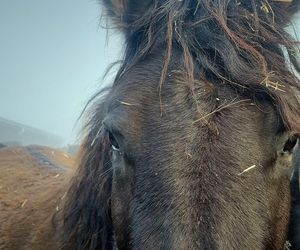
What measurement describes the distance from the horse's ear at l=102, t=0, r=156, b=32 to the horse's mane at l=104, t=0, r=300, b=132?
0.11 ft

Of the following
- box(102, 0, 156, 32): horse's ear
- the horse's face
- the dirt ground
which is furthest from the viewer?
the dirt ground

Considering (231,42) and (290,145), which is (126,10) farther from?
(290,145)

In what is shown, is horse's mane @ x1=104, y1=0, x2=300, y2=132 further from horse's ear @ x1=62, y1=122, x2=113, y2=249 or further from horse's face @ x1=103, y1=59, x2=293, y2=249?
horse's ear @ x1=62, y1=122, x2=113, y2=249

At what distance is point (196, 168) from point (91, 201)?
1076mm

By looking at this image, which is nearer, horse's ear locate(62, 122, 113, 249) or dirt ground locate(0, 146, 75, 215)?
horse's ear locate(62, 122, 113, 249)

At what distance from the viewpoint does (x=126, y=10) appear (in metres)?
2.83

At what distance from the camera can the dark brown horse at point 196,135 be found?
1.88 metres

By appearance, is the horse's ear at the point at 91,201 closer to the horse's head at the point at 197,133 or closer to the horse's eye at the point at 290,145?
the horse's head at the point at 197,133

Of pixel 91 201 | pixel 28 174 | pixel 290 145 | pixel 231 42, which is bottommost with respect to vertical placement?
pixel 28 174

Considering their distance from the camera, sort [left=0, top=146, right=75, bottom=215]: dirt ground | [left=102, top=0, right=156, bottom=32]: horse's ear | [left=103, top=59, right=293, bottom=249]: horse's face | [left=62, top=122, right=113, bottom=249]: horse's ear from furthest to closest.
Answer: [left=0, top=146, right=75, bottom=215]: dirt ground < [left=102, top=0, right=156, bottom=32]: horse's ear < [left=62, top=122, right=113, bottom=249]: horse's ear < [left=103, top=59, right=293, bottom=249]: horse's face

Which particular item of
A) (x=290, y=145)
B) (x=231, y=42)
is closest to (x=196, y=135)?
(x=290, y=145)

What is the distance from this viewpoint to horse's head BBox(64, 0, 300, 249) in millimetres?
1878

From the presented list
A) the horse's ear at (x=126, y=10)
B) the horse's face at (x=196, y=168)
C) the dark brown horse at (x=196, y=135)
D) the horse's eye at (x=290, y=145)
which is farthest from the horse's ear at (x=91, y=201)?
the horse's eye at (x=290, y=145)

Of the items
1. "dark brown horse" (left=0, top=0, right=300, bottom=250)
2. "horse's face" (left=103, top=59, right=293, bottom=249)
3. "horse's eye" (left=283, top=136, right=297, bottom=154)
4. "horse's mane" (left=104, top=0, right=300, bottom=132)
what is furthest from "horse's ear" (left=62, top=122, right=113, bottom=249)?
"horse's eye" (left=283, top=136, right=297, bottom=154)
